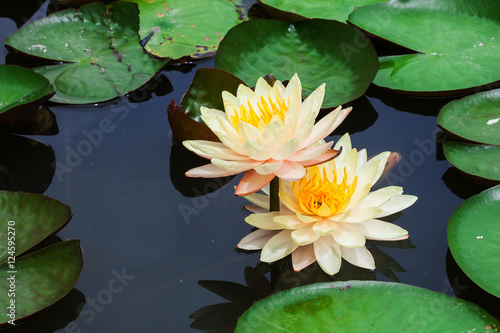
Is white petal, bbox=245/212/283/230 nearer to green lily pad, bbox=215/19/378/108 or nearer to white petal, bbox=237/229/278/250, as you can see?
white petal, bbox=237/229/278/250

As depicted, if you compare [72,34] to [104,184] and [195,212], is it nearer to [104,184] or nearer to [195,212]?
[104,184]

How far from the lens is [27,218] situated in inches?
71.4

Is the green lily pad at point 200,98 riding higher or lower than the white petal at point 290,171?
lower

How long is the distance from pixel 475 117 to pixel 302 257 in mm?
1069

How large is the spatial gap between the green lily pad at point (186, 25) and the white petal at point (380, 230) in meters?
1.38

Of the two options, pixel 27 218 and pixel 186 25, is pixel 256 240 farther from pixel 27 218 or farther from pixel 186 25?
pixel 186 25

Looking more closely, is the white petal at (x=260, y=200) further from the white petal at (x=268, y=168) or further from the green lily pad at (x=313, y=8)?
the green lily pad at (x=313, y=8)

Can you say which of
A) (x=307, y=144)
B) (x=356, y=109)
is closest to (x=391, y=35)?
(x=356, y=109)

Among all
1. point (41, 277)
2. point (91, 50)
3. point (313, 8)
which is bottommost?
point (41, 277)

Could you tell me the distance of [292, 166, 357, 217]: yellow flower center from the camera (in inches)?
63.6

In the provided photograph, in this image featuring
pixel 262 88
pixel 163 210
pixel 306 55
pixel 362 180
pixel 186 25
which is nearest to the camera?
pixel 362 180

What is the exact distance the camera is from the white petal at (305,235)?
61.1 inches

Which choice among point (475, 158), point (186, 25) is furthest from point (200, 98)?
point (475, 158)

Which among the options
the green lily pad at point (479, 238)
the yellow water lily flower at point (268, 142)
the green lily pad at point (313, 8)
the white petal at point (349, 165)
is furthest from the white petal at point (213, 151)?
the green lily pad at point (313, 8)
